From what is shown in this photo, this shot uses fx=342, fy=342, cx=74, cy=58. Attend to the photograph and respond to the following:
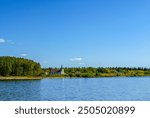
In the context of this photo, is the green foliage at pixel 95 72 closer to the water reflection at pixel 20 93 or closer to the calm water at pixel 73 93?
the calm water at pixel 73 93

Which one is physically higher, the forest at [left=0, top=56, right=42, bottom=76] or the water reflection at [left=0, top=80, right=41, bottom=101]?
A: the forest at [left=0, top=56, right=42, bottom=76]

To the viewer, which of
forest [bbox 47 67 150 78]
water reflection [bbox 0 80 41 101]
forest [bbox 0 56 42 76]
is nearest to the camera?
water reflection [bbox 0 80 41 101]

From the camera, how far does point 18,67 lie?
102 m

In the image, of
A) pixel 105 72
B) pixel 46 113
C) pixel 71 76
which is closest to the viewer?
pixel 46 113

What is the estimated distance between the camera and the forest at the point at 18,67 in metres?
100

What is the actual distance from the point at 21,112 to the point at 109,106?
280 centimetres

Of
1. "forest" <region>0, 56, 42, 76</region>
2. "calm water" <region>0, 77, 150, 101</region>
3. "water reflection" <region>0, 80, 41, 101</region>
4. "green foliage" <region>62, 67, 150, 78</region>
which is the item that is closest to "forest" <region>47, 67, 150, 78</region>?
"green foliage" <region>62, 67, 150, 78</region>

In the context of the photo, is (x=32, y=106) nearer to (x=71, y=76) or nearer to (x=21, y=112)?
(x=21, y=112)

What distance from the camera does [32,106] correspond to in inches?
436

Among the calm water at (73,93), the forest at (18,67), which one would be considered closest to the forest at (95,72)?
the forest at (18,67)

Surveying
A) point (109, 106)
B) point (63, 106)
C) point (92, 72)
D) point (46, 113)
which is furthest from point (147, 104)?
point (92, 72)

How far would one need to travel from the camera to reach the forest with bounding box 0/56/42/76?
328 ft

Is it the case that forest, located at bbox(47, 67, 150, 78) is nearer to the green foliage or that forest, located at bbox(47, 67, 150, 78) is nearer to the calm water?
the green foliage

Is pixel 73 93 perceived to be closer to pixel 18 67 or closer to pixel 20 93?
pixel 20 93
